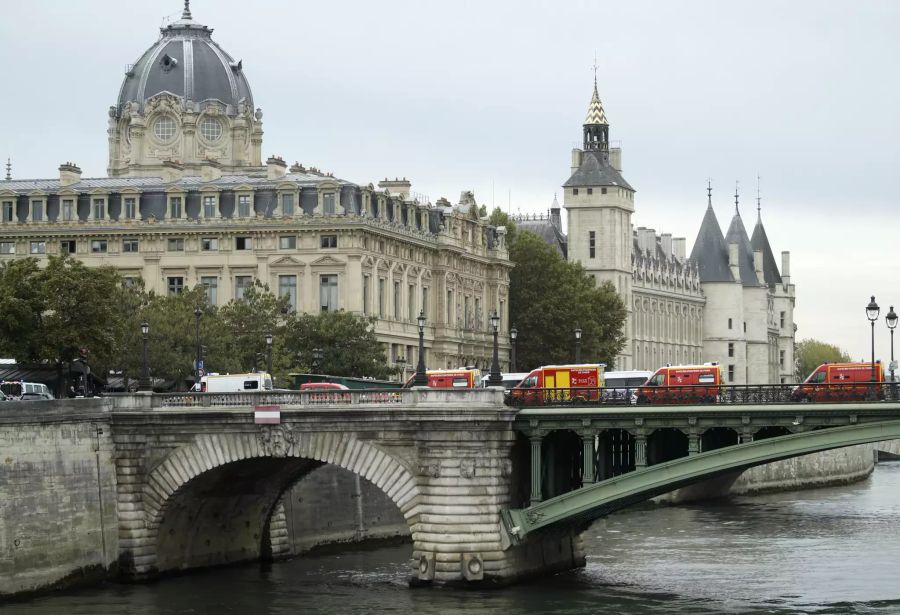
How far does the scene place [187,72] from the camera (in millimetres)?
124438

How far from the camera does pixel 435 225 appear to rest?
121 metres

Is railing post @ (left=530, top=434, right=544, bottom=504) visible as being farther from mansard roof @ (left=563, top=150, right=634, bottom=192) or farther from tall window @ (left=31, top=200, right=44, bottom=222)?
mansard roof @ (left=563, top=150, right=634, bottom=192)

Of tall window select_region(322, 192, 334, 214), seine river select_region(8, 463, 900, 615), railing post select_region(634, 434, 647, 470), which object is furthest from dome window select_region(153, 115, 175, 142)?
railing post select_region(634, 434, 647, 470)

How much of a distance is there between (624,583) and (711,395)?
25.3 ft

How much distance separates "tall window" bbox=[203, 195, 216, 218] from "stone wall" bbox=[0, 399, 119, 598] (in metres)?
46.9

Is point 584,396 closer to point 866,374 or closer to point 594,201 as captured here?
point 866,374

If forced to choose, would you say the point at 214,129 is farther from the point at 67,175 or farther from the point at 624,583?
the point at 624,583

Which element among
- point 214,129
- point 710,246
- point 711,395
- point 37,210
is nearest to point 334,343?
point 37,210

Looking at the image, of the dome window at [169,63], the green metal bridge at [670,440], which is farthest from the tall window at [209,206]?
the green metal bridge at [670,440]

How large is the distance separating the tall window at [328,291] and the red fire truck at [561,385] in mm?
31335

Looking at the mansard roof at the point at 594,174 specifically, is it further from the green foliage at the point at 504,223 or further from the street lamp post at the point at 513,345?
the street lamp post at the point at 513,345

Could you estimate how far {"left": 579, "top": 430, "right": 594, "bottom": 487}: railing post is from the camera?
5881 centimetres

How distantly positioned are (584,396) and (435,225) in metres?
60.0

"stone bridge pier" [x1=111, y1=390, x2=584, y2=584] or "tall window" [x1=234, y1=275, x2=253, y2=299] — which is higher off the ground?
"tall window" [x1=234, y1=275, x2=253, y2=299]
